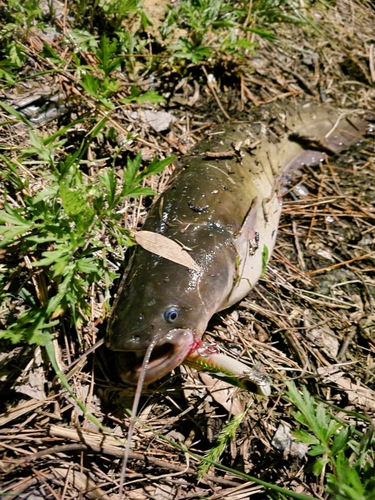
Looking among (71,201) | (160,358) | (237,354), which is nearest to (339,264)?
(237,354)

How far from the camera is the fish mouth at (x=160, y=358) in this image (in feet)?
7.91

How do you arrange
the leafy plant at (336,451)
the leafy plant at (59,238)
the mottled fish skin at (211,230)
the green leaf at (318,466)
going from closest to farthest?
the leafy plant at (336,451) < the green leaf at (318,466) < the leafy plant at (59,238) < the mottled fish skin at (211,230)

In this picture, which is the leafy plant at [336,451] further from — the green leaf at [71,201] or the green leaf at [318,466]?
the green leaf at [71,201]

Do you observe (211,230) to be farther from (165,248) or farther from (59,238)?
(59,238)

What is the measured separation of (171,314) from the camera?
251 centimetres

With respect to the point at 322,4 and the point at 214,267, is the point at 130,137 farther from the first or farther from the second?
the point at 322,4

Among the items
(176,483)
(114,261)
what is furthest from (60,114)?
(176,483)

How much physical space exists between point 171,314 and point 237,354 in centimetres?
61

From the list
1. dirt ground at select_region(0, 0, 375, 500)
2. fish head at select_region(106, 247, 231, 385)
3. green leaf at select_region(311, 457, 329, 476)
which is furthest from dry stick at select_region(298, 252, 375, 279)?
green leaf at select_region(311, 457, 329, 476)

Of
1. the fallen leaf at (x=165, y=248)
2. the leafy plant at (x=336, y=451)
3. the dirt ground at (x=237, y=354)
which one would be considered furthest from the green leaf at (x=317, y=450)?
the fallen leaf at (x=165, y=248)

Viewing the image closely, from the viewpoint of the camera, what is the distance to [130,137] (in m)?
3.31

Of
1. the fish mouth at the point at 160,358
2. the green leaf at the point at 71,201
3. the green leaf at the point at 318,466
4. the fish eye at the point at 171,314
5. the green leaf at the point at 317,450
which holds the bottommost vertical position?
the green leaf at the point at 318,466

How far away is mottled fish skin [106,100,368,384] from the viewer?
2.48 metres

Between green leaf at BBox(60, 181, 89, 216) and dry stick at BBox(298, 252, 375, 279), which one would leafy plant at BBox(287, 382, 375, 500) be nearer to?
dry stick at BBox(298, 252, 375, 279)
